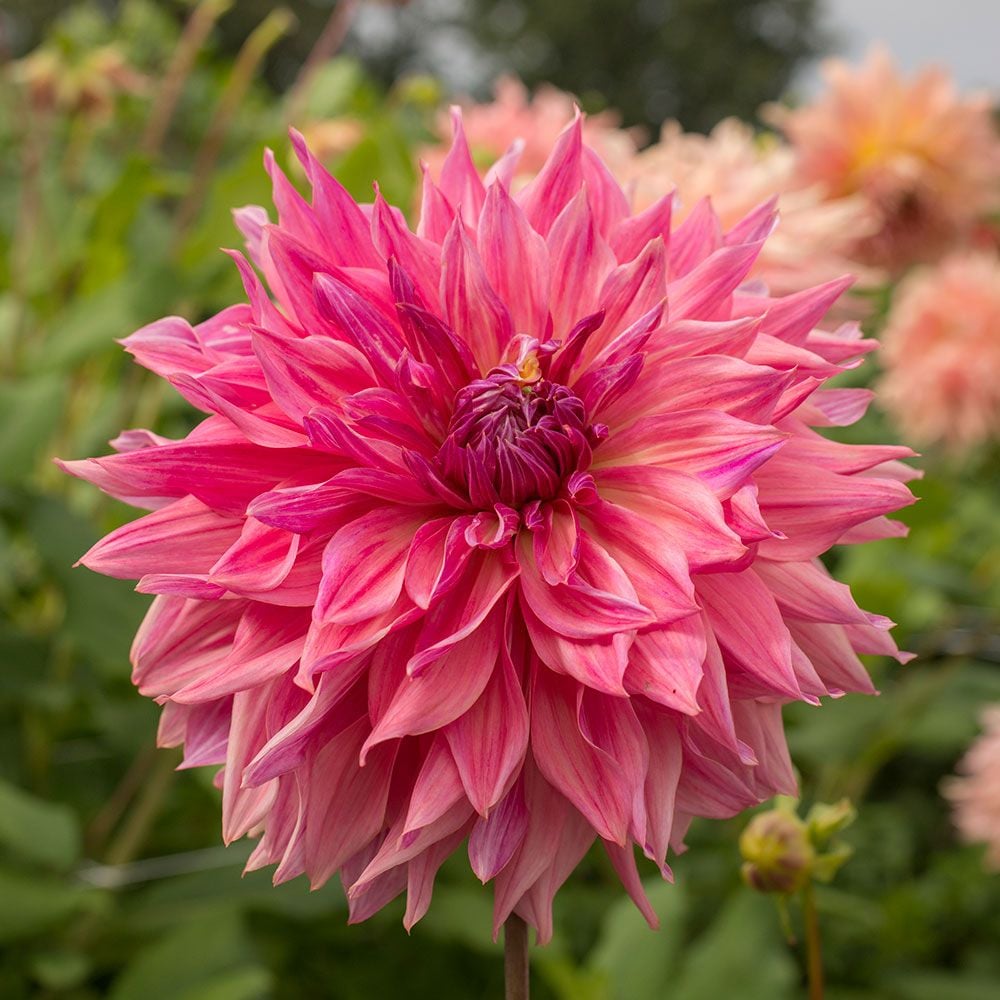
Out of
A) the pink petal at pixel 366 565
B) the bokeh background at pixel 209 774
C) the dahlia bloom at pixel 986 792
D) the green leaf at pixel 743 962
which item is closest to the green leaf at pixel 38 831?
the bokeh background at pixel 209 774

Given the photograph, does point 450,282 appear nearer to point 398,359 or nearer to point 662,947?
point 398,359

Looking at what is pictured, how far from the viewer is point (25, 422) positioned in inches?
48.9

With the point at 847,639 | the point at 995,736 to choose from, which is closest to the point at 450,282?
the point at 847,639

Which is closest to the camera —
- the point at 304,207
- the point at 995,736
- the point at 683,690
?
the point at 683,690

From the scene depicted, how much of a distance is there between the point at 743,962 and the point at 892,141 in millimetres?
1158

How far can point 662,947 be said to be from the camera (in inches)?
48.1

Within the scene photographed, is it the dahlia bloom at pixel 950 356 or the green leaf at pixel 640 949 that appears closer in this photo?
the green leaf at pixel 640 949

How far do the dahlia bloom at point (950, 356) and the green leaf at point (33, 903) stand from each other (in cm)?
142

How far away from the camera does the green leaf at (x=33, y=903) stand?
1.13m

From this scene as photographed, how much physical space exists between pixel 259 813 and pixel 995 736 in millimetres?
1299

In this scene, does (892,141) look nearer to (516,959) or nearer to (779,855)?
(779,855)

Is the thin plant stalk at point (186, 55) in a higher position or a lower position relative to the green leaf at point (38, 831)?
higher

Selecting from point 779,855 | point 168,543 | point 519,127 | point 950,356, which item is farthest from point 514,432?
point 950,356

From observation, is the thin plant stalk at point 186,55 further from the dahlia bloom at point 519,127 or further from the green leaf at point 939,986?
the green leaf at point 939,986
